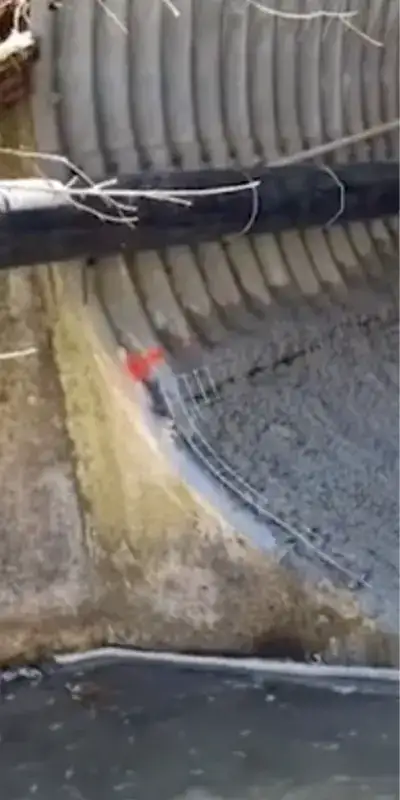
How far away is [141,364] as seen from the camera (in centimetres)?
222

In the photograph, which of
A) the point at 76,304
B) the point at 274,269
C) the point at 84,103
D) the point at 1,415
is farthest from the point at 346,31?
the point at 1,415

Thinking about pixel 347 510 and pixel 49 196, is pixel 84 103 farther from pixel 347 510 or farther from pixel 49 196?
pixel 347 510

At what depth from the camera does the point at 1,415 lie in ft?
6.98

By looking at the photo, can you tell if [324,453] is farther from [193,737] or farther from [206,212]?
[193,737]

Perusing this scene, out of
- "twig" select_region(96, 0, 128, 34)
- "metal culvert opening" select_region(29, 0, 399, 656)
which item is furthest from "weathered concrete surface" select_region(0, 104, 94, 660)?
"twig" select_region(96, 0, 128, 34)

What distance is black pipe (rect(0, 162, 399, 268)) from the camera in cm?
195

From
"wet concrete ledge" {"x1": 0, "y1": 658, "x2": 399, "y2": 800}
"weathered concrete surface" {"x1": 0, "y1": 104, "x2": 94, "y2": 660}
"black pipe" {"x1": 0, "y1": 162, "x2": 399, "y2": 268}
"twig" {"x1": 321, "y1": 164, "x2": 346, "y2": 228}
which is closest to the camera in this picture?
"wet concrete ledge" {"x1": 0, "y1": 658, "x2": 399, "y2": 800}

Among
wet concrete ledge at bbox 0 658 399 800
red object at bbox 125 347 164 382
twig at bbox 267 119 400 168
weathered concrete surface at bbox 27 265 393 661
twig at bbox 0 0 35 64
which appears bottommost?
wet concrete ledge at bbox 0 658 399 800

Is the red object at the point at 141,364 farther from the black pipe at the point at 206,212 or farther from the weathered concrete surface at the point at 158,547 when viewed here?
the black pipe at the point at 206,212

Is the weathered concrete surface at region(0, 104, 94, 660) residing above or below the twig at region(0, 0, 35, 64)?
below

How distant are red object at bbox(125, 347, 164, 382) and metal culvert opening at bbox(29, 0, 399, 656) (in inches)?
0.6

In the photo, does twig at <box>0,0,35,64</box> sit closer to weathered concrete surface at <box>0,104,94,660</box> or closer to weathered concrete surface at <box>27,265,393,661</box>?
weathered concrete surface at <box>0,104,94,660</box>

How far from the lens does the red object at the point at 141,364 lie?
2209 millimetres

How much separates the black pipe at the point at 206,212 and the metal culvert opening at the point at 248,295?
0.06 metres
